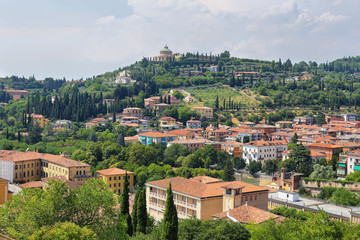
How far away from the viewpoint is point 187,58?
5527 inches

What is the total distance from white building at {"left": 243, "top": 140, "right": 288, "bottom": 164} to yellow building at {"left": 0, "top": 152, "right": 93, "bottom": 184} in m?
24.8

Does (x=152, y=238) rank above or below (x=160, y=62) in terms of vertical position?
below

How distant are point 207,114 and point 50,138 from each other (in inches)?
1334

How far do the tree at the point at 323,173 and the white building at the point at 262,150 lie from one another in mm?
13097

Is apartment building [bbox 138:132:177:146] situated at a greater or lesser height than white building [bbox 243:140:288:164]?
greater

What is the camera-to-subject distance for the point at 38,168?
170 ft

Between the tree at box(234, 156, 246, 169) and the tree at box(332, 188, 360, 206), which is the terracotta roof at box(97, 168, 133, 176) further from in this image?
the tree at box(332, 188, 360, 206)

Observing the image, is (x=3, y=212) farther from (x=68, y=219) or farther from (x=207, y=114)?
(x=207, y=114)

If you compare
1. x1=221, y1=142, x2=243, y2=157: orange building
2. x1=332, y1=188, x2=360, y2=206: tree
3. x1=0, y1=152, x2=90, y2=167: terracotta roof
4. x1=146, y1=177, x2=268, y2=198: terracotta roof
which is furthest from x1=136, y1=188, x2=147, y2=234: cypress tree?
x1=221, y1=142, x2=243, y2=157: orange building

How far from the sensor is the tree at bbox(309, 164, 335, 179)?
155 ft

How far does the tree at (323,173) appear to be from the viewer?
47.2 meters

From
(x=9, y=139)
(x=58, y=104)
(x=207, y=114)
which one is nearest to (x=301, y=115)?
(x=207, y=114)

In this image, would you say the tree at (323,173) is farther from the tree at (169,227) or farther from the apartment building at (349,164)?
the tree at (169,227)

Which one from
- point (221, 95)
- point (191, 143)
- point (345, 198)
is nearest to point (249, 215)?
point (345, 198)
